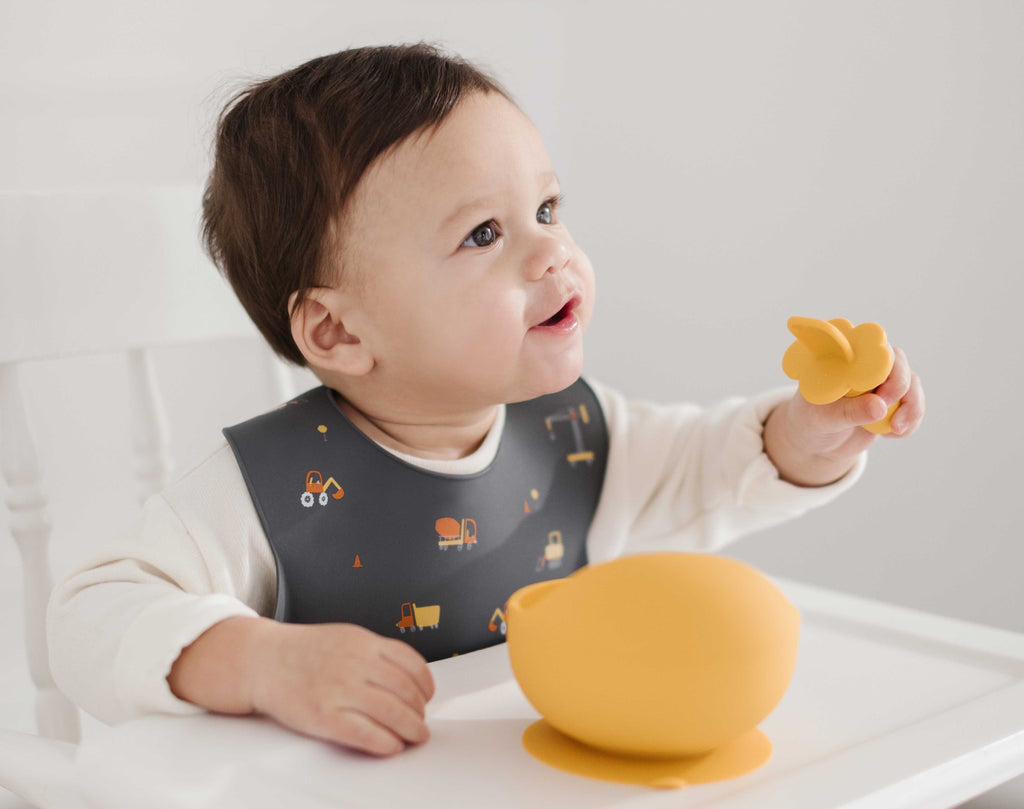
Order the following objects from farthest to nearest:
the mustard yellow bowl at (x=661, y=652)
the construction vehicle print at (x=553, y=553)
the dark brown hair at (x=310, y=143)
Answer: the construction vehicle print at (x=553, y=553) < the dark brown hair at (x=310, y=143) < the mustard yellow bowl at (x=661, y=652)

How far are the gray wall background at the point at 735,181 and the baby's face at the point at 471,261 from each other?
56cm

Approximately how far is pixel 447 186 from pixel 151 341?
1.02 ft

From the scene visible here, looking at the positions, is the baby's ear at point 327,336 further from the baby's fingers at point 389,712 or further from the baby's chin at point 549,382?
the baby's fingers at point 389,712

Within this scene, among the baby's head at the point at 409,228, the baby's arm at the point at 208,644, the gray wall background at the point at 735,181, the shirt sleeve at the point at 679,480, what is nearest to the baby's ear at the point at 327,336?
the baby's head at the point at 409,228

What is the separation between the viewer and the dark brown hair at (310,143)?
65 cm

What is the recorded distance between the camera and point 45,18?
3.37 feet

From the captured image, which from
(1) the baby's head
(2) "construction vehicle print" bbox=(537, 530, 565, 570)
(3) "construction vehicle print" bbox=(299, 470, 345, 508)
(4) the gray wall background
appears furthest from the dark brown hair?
(4) the gray wall background

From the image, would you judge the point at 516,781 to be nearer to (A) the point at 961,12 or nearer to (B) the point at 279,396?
(B) the point at 279,396

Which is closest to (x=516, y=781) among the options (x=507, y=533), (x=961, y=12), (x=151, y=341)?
(x=507, y=533)

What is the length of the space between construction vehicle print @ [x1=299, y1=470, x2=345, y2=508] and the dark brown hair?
0.38ft

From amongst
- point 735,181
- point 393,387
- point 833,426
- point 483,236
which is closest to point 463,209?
point 483,236

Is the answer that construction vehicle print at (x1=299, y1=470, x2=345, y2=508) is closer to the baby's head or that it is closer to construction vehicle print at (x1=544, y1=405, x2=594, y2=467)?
the baby's head

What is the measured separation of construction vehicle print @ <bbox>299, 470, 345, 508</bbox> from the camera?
0.65m

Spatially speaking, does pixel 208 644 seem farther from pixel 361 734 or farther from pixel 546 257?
pixel 546 257
